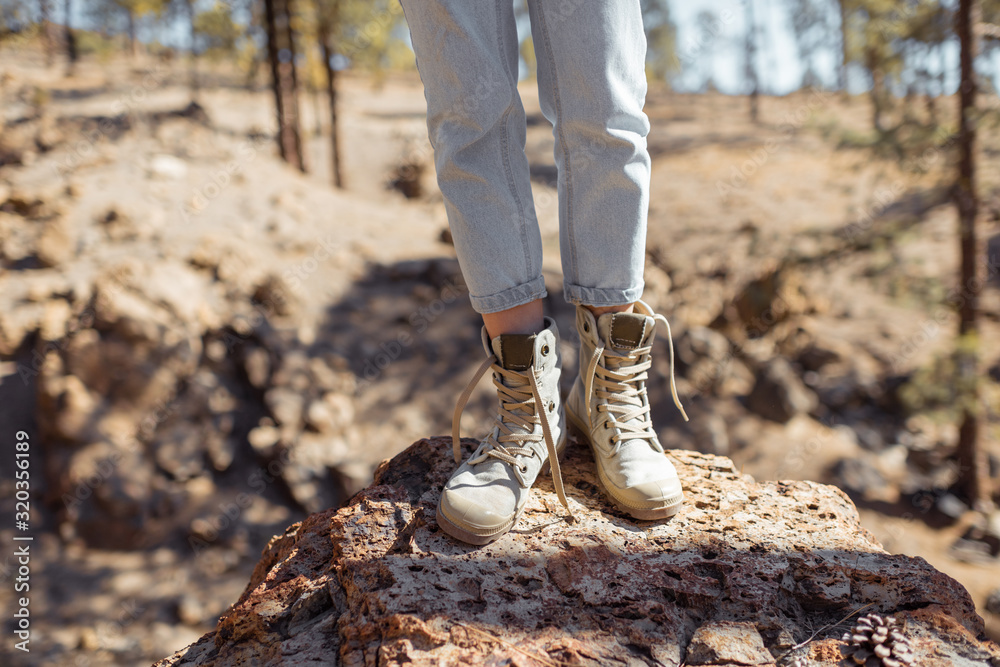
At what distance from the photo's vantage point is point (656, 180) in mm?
10789

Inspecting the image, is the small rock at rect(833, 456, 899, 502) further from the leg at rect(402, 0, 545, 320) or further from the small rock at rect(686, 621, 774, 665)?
the leg at rect(402, 0, 545, 320)

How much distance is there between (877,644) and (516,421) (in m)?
0.77

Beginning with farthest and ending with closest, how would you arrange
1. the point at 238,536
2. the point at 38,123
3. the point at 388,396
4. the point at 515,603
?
the point at 38,123
the point at 388,396
the point at 238,536
the point at 515,603

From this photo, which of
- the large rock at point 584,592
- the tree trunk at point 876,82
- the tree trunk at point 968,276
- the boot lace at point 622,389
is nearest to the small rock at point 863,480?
the tree trunk at point 968,276

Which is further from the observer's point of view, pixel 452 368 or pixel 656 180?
pixel 656 180

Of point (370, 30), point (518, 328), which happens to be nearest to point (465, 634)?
point (518, 328)

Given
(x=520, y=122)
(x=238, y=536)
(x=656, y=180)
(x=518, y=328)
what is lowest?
(x=238, y=536)

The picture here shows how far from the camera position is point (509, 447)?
1.34m

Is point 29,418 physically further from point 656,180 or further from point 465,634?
point 656,180

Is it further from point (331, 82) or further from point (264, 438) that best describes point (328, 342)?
point (331, 82)

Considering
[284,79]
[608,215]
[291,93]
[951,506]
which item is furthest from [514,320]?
[291,93]

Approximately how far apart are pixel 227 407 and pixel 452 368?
6.18 feet

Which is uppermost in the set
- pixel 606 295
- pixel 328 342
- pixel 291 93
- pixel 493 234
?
pixel 291 93

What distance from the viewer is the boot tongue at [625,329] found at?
4.42 feet
